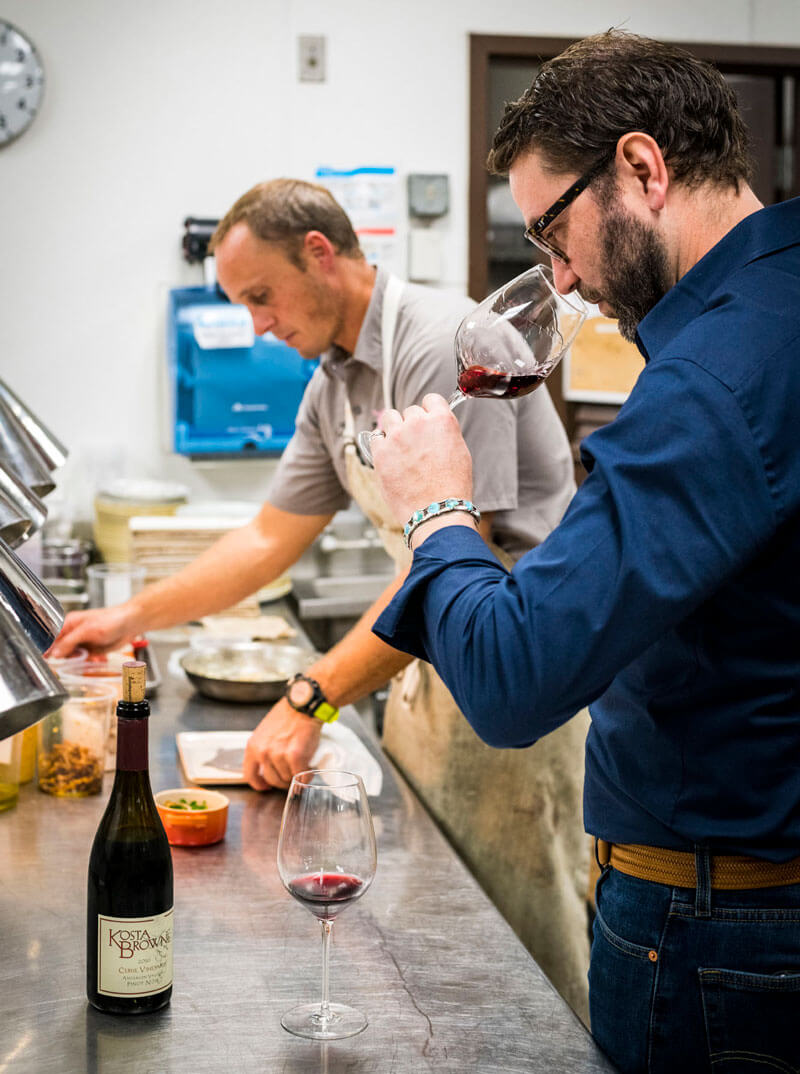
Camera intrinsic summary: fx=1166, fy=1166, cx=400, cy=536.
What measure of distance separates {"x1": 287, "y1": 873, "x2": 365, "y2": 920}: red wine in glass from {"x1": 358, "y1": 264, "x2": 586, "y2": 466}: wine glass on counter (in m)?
0.49

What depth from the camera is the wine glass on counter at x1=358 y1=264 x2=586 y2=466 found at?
134cm

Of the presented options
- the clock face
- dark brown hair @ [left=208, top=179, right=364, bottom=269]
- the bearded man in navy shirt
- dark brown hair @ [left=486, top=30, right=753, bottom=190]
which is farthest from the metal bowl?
the clock face

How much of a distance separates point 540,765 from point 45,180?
247cm

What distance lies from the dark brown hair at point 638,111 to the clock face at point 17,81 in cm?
279

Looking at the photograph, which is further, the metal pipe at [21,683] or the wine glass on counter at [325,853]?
the wine glass on counter at [325,853]

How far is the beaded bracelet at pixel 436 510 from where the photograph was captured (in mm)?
1089

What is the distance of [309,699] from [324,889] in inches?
27.7

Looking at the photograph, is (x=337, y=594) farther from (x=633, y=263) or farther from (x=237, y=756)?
(x=633, y=263)

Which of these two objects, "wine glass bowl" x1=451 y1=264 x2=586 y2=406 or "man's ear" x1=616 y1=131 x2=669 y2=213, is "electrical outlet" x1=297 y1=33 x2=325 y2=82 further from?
"man's ear" x1=616 y1=131 x2=669 y2=213

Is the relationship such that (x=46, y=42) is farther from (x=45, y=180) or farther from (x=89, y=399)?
(x=89, y=399)

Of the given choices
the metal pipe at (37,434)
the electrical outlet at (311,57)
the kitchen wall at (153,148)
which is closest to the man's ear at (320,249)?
the metal pipe at (37,434)

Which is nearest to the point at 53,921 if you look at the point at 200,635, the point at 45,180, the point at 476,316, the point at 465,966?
the point at 465,966

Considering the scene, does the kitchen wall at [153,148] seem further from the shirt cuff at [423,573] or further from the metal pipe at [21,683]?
the metal pipe at [21,683]

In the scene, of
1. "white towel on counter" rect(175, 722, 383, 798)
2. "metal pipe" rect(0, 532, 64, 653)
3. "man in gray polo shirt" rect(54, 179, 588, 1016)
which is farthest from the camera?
"man in gray polo shirt" rect(54, 179, 588, 1016)
